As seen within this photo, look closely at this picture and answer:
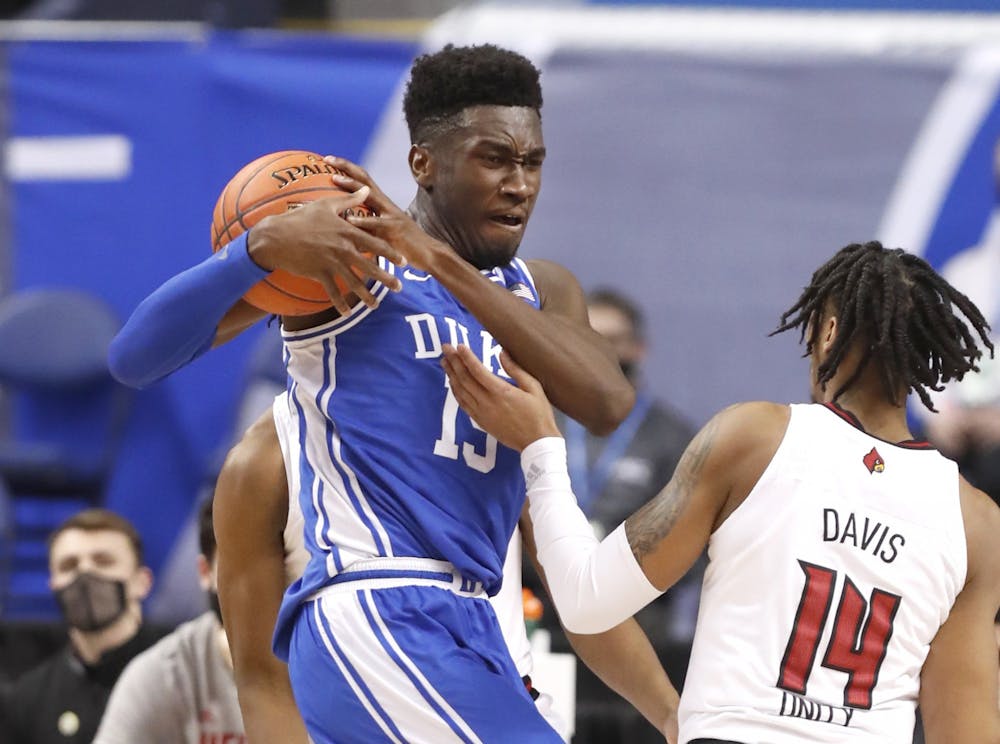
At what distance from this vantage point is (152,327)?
3.20 metres

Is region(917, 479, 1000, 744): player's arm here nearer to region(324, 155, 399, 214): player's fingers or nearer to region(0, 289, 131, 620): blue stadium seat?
region(324, 155, 399, 214): player's fingers

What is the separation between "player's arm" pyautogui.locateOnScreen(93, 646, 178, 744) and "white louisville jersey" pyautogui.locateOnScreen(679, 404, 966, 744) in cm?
258

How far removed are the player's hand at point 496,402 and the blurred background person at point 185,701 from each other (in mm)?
2257

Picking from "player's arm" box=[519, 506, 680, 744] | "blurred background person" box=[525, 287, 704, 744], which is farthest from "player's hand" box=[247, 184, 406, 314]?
"blurred background person" box=[525, 287, 704, 744]

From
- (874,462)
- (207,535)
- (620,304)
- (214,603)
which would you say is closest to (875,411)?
(874,462)

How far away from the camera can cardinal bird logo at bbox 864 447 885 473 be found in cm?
318

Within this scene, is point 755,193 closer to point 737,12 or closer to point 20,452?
point 737,12

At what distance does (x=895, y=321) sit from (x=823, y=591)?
21.8 inches

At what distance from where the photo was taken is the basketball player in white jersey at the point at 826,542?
3.13 metres

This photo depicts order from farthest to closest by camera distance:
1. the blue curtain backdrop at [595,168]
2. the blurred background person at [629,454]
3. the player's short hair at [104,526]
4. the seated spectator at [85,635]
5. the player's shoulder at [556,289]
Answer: the blue curtain backdrop at [595,168]
the blurred background person at [629,454]
the player's short hair at [104,526]
the seated spectator at [85,635]
the player's shoulder at [556,289]

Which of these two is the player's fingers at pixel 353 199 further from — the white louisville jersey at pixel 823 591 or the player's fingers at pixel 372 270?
the white louisville jersey at pixel 823 591

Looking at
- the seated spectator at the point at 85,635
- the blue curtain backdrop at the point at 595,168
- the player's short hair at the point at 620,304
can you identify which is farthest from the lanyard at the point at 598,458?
the seated spectator at the point at 85,635

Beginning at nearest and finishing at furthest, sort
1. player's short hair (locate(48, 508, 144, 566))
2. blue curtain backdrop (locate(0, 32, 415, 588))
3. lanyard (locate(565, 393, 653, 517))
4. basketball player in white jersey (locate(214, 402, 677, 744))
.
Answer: basketball player in white jersey (locate(214, 402, 677, 744)) < player's short hair (locate(48, 508, 144, 566)) < lanyard (locate(565, 393, 653, 517)) < blue curtain backdrop (locate(0, 32, 415, 588))

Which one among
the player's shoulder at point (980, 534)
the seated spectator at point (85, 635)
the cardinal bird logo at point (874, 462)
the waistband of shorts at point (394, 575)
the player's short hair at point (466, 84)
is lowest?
the seated spectator at point (85, 635)
